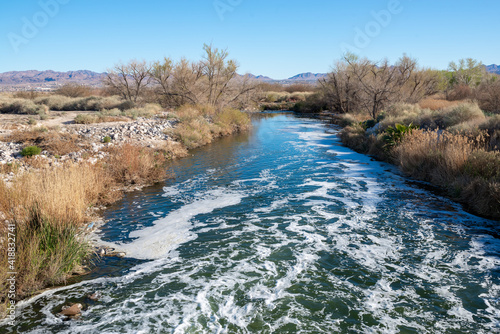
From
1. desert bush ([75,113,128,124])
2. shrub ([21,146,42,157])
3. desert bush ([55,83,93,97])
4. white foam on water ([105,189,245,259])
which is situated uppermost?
desert bush ([55,83,93,97])

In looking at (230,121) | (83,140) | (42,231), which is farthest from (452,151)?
(230,121)

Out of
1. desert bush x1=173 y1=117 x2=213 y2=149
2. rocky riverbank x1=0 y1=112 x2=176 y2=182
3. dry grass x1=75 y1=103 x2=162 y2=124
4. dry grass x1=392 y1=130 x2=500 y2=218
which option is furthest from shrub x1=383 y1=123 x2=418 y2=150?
dry grass x1=75 y1=103 x2=162 y2=124

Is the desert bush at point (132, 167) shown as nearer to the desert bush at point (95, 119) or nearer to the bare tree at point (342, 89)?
the desert bush at point (95, 119)

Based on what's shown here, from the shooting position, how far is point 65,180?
6477 mm

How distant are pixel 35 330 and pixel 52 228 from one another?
1.64 meters

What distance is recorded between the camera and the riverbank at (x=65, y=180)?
4789mm

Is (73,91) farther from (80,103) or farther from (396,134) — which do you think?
(396,134)

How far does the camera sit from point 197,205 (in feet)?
30.0

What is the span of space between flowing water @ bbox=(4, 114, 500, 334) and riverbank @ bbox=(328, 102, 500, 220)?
643mm

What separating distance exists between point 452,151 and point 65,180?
10635mm

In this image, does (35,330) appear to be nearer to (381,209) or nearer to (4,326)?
(4,326)

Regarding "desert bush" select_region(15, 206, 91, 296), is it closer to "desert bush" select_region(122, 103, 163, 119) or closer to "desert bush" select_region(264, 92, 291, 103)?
"desert bush" select_region(122, 103, 163, 119)

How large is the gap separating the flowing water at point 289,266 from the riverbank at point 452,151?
64 centimetres

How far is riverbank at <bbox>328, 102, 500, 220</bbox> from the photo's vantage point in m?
8.34
